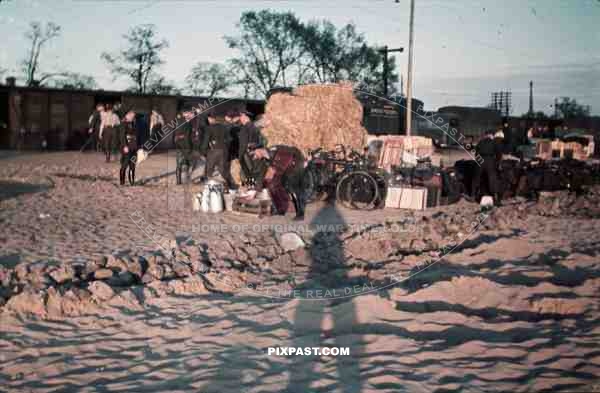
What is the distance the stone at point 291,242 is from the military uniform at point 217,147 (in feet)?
11.0

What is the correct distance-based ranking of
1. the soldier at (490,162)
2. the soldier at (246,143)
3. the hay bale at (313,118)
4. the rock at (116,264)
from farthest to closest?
the hay bale at (313,118), the soldier at (490,162), the soldier at (246,143), the rock at (116,264)

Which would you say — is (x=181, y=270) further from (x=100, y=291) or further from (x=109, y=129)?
(x=109, y=129)

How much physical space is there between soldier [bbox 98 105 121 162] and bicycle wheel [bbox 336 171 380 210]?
26.8 ft

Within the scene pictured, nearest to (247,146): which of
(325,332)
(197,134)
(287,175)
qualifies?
(197,134)

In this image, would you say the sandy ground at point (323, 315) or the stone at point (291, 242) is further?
the stone at point (291, 242)

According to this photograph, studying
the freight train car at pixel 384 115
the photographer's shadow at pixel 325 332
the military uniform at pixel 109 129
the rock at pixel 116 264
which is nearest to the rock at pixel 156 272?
the rock at pixel 116 264

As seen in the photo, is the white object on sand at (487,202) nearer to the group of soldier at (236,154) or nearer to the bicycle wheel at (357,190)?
the bicycle wheel at (357,190)

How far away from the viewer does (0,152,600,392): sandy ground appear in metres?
3.83

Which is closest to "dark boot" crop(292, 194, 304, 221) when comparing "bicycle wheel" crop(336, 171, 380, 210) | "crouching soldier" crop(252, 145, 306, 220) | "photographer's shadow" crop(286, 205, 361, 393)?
"crouching soldier" crop(252, 145, 306, 220)

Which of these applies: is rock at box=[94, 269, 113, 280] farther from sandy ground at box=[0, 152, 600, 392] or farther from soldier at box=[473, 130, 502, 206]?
soldier at box=[473, 130, 502, 206]

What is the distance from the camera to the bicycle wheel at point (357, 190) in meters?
10.6

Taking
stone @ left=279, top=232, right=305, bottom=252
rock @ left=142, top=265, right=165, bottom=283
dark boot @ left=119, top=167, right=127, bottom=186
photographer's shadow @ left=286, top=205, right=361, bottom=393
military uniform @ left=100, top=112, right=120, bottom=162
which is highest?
military uniform @ left=100, top=112, right=120, bottom=162

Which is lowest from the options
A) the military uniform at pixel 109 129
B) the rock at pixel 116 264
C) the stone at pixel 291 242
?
the rock at pixel 116 264

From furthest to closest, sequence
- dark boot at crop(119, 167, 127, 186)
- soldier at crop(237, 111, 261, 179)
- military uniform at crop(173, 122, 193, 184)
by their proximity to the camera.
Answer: dark boot at crop(119, 167, 127, 186) < military uniform at crop(173, 122, 193, 184) < soldier at crop(237, 111, 261, 179)
